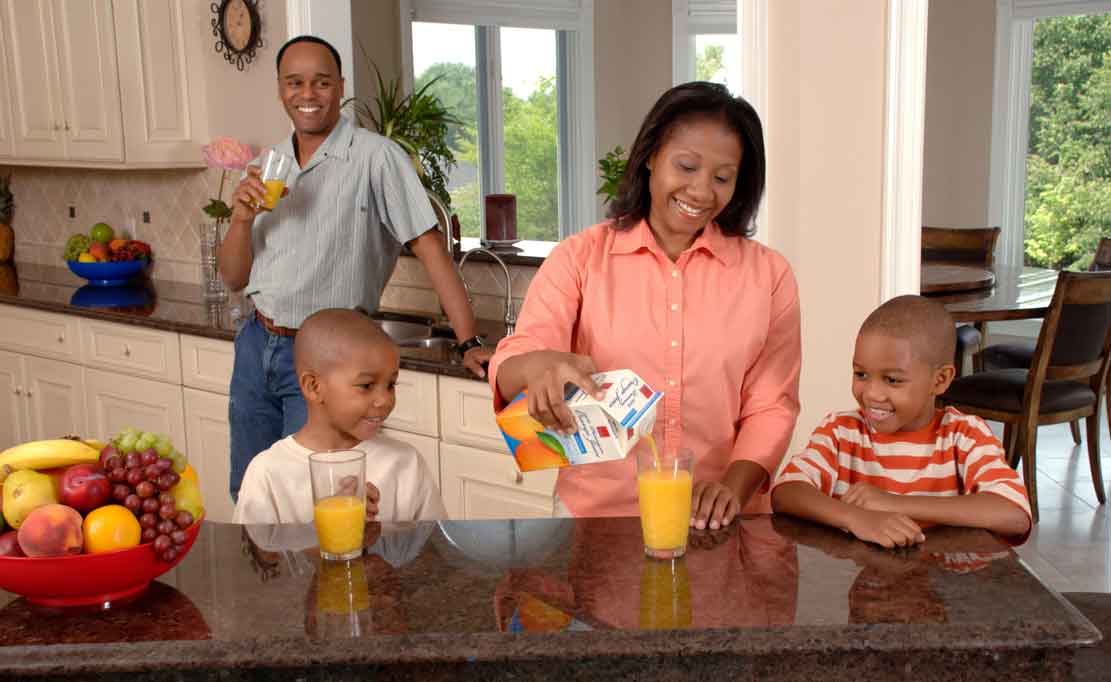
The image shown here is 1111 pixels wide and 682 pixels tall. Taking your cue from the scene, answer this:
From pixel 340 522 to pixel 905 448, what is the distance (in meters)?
0.84

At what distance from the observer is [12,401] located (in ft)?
15.2

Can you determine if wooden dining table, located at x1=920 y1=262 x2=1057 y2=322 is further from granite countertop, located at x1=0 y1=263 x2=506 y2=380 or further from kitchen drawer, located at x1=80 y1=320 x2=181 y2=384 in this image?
kitchen drawer, located at x1=80 y1=320 x2=181 y2=384

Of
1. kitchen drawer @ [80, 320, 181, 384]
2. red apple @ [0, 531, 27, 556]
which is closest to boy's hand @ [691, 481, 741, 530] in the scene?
red apple @ [0, 531, 27, 556]

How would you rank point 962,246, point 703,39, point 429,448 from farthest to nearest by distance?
point 703,39, point 962,246, point 429,448

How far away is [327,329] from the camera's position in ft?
6.13

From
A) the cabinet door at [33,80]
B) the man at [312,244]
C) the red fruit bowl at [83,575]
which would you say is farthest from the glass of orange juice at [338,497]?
the cabinet door at [33,80]

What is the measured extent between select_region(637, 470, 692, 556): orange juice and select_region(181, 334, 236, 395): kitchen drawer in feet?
8.26

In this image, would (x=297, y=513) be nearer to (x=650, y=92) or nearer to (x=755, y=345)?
(x=755, y=345)

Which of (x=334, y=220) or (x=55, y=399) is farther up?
(x=334, y=220)

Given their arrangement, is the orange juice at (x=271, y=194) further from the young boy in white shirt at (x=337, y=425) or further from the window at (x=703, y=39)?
the window at (x=703, y=39)

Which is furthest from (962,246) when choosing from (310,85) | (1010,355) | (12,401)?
(12,401)

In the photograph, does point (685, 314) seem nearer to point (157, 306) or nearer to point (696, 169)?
point (696, 169)

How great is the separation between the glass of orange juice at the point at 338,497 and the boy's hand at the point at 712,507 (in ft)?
1.48

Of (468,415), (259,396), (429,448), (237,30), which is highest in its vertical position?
(237,30)
